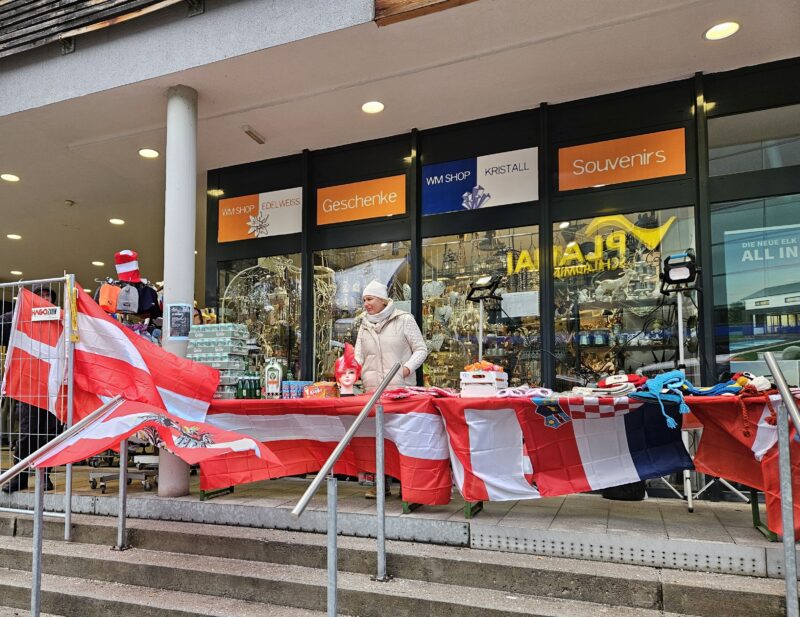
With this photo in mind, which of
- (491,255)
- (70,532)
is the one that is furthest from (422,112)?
(70,532)

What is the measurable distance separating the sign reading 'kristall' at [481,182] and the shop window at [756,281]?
70.6 inches

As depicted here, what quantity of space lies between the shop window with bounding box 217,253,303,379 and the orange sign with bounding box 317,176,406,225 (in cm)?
70

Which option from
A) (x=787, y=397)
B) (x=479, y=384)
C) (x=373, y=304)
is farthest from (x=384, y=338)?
(x=787, y=397)

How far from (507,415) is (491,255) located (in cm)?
256

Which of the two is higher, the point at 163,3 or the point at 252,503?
the point at 163,3

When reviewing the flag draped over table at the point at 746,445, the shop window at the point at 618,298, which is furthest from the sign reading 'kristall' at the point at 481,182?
the flag draped over table at the point at 746,445

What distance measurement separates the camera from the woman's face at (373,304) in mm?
5312

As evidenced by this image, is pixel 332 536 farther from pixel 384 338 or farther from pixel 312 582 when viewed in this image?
pixel 384 338

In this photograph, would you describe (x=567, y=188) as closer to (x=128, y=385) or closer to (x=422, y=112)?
(x=422, y=112)

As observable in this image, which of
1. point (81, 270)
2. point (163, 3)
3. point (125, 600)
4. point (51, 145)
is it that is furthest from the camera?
point (81, 270)

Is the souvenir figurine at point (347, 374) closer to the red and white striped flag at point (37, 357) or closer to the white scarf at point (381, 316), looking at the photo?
the white scarf at point (381, 316)

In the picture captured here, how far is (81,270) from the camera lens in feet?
49.5

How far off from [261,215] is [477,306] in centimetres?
297

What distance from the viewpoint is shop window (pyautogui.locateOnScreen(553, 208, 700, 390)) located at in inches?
219
